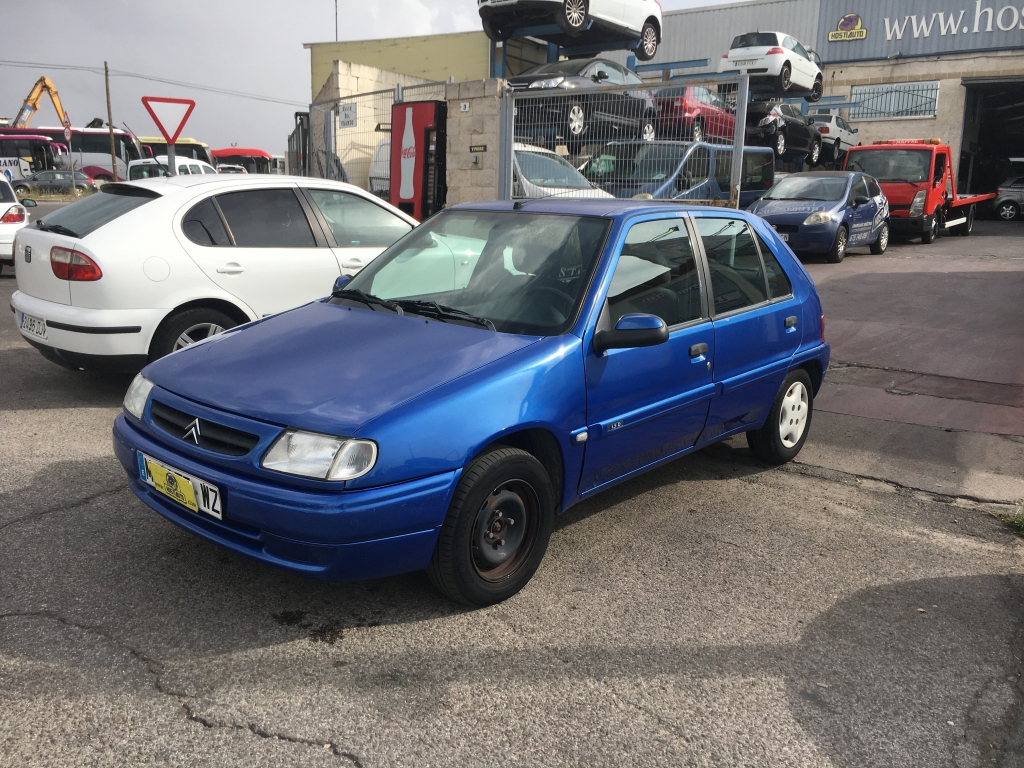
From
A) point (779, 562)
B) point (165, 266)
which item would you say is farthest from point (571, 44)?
point (779, 562)

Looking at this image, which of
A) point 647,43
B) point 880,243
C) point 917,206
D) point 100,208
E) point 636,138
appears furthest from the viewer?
point 647,43

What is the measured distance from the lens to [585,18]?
20.8m

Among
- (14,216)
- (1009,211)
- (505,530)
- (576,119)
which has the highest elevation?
(576,119)

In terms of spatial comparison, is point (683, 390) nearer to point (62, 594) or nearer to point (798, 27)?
point (62, 594)

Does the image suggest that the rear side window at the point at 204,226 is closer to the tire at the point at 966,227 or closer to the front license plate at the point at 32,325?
the front license plate at the point at 32,325

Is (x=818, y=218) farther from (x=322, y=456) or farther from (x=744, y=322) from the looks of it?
(x=322, y=456)

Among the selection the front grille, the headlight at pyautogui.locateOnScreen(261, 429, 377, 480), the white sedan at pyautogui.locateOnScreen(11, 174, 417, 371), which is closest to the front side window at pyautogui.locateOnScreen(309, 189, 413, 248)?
the white sedan at pyautogui.locateOnScreen(11, 174, 417, 371)

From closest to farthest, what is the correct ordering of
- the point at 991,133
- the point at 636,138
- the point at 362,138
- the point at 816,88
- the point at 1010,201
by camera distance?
1. the point at 636,138
2. the point at 362,138
3. the point at 816,88
4. the point at 1010,201
5. the point at 991,133

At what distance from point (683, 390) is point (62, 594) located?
8.98ft

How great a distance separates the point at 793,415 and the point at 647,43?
21.1 metres

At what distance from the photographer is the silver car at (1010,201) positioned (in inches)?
1069

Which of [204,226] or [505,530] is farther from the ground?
[204,226]

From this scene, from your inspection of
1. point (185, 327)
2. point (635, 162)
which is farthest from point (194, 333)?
point (635, 162)

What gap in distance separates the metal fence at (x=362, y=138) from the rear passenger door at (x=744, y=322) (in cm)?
997
